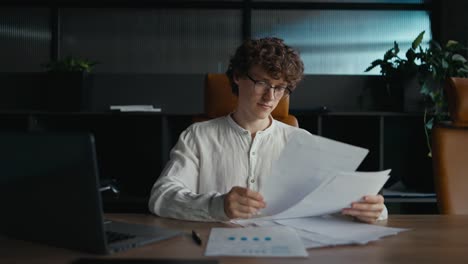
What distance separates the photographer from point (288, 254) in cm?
84

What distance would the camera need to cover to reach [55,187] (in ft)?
2.40

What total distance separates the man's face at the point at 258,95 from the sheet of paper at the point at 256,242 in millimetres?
577

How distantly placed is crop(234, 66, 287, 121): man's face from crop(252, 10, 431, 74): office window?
1.78 metres

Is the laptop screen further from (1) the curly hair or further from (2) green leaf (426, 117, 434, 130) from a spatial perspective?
(2) green leaf (426, 117, 434, 130)

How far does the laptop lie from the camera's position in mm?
704

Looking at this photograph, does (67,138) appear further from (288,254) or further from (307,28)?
(307,28)

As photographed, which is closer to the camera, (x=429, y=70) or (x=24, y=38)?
(x=429, y=70)

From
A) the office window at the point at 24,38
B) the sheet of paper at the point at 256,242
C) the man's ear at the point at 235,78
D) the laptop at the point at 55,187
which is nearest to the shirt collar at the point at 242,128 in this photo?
the man's ear at the point at 235,78

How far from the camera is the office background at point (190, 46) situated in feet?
9.88

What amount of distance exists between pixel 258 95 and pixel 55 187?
902mm

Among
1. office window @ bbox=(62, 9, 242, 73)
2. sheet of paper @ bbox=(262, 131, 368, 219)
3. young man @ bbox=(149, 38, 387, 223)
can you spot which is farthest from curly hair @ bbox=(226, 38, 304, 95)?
office window @ bbox=(62, 9, 242, 73)

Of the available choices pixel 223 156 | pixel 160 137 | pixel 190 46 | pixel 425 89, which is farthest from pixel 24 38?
pixel 425 89

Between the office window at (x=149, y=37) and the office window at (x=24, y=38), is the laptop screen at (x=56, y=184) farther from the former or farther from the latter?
the office window at (x=24, y=38)

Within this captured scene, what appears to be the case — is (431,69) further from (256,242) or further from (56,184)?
(56,184)
